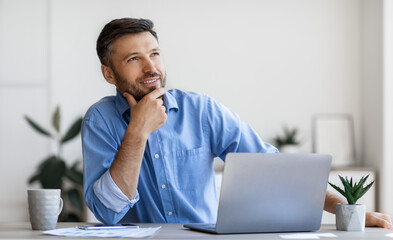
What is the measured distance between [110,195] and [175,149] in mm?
385

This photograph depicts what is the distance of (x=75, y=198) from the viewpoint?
4.94m

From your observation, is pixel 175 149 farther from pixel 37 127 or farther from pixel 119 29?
pixel 37 127

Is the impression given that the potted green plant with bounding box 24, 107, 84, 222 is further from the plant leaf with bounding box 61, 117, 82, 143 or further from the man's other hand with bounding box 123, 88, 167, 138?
the man's other hand with bounding box 123, 88, 167, 138

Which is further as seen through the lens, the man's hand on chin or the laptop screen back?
the man's hand on chin

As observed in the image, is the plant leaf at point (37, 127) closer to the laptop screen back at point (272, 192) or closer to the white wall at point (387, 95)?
the white wall at point (387, 95)

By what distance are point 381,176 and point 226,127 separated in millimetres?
2880

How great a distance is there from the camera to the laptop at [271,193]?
1.51 m

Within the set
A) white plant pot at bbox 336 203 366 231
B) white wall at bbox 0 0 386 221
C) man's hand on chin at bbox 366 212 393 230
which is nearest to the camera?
white plant pot at bbox 336 203 366 231

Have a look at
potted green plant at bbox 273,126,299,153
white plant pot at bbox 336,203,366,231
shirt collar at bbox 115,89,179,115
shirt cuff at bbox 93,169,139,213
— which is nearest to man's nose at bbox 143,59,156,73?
shirt collar at bbox 115,89,179,115

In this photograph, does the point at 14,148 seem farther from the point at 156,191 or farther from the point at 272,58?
the point at 156,191

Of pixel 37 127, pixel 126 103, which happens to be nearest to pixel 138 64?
pixel 126 103

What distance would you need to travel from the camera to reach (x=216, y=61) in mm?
5164

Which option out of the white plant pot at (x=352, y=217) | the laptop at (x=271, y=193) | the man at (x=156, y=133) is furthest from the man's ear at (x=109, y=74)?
the white plant pot at (x=352, y=217)

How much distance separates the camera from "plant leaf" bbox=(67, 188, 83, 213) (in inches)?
193
